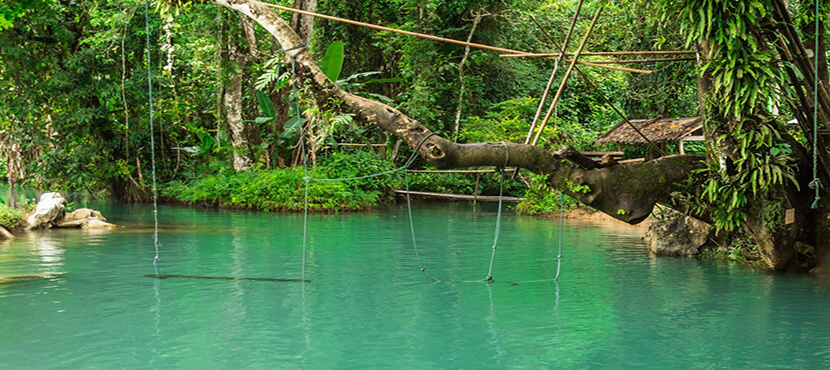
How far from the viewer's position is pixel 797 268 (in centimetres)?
876

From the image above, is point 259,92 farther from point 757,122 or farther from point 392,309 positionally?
point 757,122

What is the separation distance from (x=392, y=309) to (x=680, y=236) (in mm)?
5266

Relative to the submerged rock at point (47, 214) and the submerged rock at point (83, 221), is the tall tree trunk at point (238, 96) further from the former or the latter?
the submerged rock at point (47, 214)

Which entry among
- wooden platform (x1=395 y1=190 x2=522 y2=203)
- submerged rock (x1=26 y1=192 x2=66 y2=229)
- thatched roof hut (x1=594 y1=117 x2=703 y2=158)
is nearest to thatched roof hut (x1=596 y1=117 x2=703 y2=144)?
thatched roof hut (x1=594 y1=117 x2=703 y2=158)

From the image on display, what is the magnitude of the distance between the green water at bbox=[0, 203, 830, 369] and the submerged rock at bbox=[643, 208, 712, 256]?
477 mm

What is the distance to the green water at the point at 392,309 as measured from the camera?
5320 mm

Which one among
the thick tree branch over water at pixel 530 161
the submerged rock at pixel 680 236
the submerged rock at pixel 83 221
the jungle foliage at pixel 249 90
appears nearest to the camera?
the thick tree branch over water at pixel 530 161

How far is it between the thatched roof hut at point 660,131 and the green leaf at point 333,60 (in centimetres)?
717

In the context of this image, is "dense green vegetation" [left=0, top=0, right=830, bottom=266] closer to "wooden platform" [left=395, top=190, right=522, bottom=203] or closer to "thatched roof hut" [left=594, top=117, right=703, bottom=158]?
"wooden platform" [left=395, top=190, right=522, bottom=203]

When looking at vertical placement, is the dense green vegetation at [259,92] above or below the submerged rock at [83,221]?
above

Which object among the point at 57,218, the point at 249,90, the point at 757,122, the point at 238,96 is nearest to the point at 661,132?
the point at 757,122

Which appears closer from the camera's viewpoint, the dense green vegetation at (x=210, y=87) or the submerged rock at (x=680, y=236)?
the submerged rock at (x=680, y=236)

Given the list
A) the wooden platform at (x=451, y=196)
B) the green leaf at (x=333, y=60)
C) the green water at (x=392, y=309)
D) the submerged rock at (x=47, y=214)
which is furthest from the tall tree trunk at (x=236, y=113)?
the green leaf at (x=333, y=60)

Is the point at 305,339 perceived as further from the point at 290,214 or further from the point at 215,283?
the point at 290,214
